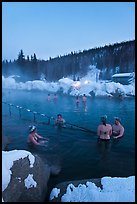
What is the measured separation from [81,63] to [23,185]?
78.7 meters

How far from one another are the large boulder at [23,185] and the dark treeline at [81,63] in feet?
205

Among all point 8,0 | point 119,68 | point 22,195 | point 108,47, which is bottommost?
point 22,195

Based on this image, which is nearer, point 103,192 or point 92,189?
point 103,192

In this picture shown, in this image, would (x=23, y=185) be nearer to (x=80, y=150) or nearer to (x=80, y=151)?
(x=80, y=151)

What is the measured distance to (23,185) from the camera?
599 centimetres

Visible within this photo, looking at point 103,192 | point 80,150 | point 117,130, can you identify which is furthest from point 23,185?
point 117,130

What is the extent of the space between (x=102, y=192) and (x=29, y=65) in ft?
246

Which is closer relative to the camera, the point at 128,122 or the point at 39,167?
the point at 39,167

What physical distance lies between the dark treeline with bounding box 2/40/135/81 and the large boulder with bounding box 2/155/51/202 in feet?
205

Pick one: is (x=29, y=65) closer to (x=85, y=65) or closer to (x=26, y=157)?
(x=85, y=65)

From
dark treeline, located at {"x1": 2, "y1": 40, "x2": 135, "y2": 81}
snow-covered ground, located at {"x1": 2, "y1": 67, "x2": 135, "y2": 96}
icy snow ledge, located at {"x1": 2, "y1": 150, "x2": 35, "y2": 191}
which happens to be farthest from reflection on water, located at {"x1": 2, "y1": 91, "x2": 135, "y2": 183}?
dark treeline, located at {"x1": 2, "y1": 40, "x2": 135, "y2": 81}

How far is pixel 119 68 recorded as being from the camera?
68.8 meters

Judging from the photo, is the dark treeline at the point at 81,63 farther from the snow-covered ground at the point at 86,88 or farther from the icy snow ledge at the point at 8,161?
the icy snow ledge at the point at 8,161

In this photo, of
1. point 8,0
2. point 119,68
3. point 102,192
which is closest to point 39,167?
point 102,192
